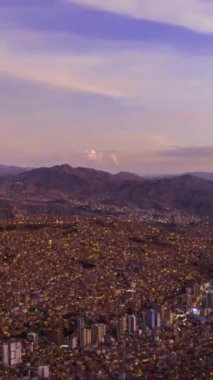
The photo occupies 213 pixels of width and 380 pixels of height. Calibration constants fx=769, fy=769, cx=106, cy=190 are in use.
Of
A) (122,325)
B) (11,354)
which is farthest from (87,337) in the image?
(11,354)

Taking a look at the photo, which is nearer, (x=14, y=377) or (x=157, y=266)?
(x=14, y=377)

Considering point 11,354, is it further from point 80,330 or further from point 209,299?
point 209,299

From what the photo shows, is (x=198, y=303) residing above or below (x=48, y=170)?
below

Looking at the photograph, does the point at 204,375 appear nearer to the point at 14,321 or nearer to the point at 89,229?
the point at 14,321

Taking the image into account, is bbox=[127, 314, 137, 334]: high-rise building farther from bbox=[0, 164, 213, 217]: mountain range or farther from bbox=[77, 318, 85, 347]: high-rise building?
bbox=[0, 164, 213, 217]: mountain range

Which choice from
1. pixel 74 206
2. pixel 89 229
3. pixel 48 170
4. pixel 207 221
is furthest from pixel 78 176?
pixel 89 229

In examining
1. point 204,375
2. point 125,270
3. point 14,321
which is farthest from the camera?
point 125,270

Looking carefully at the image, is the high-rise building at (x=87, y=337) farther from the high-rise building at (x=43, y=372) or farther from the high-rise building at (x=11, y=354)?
the high-rise building at (x=43, y=372)
